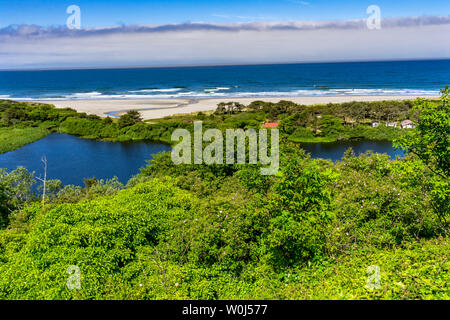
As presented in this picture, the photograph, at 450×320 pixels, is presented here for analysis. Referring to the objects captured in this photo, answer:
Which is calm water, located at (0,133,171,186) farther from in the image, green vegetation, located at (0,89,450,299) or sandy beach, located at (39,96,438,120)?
green vegetation, located at (0,89,450,299)

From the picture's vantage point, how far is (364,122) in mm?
42531

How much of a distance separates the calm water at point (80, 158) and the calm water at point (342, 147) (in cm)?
1789

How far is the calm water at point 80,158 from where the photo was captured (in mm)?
28094

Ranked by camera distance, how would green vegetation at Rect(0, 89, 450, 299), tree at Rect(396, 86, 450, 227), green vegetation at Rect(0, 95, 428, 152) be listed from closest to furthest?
green vegetation at Rect(0, 89, 450, 299), tree at Rect(396, 86, 450, 227), green vegetation at Rect(0, 95, 428, 152)

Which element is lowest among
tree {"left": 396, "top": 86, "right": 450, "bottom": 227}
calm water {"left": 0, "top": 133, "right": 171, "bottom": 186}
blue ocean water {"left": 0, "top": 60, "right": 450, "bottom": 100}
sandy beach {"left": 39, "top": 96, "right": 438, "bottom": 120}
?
calm water {"left": 0, "top": 133, "right": 171, "bottom": 186}

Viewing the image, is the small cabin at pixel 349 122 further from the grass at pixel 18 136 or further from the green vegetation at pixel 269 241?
the grass at pixel 18 136

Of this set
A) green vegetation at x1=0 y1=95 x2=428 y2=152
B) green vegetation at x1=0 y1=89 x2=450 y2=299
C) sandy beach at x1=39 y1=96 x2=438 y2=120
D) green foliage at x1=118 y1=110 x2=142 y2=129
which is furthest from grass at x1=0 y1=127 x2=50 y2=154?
green vegetation at x1=0 y1=89 x2=450 y2=299

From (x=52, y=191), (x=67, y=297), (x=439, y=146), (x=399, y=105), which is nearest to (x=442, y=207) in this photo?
(x=439, y=146)

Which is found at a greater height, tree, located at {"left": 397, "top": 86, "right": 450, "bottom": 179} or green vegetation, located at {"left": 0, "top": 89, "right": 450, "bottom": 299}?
tree, located at {"left": 397, "top": 86, "right": 450, "bottom": 179}

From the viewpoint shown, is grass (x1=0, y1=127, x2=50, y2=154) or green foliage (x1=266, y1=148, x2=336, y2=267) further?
grass (x1=0, y1=127, x2=50, y2=154)

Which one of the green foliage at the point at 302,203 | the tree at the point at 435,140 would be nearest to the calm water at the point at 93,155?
the tree at the point at 435,140

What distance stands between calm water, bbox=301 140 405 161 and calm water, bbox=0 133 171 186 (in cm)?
1789

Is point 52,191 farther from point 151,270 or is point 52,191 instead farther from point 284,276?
point 284,276

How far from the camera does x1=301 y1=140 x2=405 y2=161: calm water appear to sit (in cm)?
3312
